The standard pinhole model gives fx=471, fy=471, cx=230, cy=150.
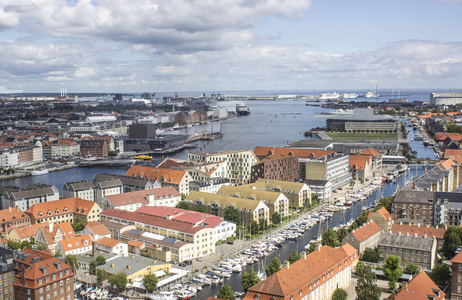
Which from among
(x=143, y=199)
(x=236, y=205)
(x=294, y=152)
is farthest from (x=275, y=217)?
(x=294, y=152)

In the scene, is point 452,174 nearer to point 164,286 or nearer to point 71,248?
point 164,286

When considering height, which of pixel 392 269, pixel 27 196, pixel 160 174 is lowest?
pixel 392 269

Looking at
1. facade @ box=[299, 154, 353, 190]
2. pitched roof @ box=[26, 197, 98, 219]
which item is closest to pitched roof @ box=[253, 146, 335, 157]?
facade @ box=[299, 154, 353, 190]

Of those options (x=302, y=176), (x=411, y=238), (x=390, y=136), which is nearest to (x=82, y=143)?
(x=302, y=176)

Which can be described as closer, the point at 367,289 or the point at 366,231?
the point at 367,289

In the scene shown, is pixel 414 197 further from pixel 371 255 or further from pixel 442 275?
pixel 442 275

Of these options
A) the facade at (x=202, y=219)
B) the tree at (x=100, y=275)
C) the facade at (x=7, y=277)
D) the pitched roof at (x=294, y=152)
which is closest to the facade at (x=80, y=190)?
the facade at (x=202, y=219)

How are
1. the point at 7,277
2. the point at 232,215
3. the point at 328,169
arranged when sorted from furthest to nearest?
the point at 328,169 → the point at 232,215 → the point at 7,277
